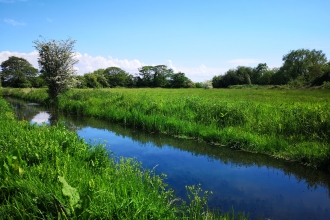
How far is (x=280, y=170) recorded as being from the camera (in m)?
8.05

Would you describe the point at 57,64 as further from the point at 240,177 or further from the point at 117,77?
the point at 117,77

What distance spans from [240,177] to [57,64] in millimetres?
21167

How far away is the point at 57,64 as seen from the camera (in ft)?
78.0

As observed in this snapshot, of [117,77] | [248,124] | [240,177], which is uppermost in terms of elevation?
[117,77]

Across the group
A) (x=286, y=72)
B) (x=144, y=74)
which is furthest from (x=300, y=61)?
(x=144, y=74)

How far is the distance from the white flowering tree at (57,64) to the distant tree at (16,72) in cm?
3650

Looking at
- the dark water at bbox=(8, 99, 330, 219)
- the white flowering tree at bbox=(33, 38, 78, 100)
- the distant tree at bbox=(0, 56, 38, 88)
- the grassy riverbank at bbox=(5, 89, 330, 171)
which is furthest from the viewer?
the distant tree at bbox=(0, 56, 38, 88)

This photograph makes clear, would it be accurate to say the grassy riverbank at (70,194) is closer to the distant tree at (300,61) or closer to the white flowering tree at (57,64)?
the white flowering tree at (57,64)

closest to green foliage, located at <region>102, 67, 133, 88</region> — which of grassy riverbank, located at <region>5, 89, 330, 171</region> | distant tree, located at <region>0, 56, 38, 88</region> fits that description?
distant tree, located at <region>0, 56, 38, 88</region>

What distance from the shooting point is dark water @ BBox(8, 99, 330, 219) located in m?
5.68

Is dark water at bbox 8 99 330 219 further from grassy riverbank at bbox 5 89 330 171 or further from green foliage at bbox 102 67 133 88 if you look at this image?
green foliage at bbox 102 67 133 88

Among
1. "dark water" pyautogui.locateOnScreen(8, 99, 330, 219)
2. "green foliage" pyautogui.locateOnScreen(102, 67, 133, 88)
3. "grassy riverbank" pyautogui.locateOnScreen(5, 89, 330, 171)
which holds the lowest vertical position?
"dark water" pyautogui.locateOnScreen(8, 99, 330, 219)

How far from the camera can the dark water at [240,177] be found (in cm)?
568

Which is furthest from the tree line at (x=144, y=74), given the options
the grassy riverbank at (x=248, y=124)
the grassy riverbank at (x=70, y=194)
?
the grassy riverbank at (x=70, y=194)
